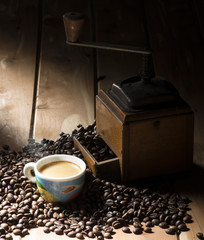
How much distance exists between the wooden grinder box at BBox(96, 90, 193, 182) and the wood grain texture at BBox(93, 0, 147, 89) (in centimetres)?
66

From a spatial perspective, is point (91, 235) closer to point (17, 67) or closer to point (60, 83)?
point (60, 83)

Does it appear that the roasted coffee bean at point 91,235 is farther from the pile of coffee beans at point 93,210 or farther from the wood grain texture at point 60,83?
the wood grain texture at point 60,83

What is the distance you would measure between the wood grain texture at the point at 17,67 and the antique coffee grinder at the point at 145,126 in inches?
16.5

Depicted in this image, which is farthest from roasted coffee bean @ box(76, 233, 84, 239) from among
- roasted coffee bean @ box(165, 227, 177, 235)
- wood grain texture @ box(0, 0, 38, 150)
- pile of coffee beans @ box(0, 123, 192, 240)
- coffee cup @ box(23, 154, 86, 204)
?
wood grain texture @ box(0, 0, 38, 150)

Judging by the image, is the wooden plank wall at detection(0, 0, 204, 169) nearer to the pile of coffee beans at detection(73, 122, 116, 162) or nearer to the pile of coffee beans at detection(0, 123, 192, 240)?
the pile of coffee beans at detection(73, 122, 116, 162)

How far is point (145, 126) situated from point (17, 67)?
1016 millimetres

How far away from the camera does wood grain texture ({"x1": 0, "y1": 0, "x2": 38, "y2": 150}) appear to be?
225 centimetres

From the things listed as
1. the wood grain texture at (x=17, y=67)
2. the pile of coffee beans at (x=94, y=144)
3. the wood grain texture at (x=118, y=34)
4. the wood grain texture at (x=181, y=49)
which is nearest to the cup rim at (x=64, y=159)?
the pile of coffee beans at (x=94, y=144)

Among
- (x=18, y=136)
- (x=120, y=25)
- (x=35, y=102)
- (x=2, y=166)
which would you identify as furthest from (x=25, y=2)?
(x=2, y=166)

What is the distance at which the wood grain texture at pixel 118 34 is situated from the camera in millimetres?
2634

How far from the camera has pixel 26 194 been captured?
1.85 m

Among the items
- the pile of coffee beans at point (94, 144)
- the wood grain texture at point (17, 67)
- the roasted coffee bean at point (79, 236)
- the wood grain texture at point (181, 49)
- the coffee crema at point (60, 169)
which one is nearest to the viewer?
the roasted coffee bean at point (79, 236)

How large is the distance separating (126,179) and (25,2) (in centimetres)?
168

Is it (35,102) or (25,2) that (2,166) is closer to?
(35,102)
